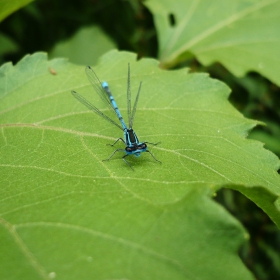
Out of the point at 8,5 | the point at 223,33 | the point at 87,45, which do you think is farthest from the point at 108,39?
the point at 8,5

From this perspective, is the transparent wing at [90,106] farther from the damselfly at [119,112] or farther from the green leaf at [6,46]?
the green leaf at [6,46]

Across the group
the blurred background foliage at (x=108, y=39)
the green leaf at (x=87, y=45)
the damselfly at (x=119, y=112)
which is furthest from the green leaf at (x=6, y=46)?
the damselfly at (x=119, y=112)

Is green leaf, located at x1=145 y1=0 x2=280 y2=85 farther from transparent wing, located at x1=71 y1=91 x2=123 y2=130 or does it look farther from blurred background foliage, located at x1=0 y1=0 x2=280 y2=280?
transparent wing, located at x1=71 y1=91 x2=123 y2=130

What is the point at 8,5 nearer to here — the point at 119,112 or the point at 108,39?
the point at 119,112

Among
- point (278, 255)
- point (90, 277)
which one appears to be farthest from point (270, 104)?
point (90, 277)

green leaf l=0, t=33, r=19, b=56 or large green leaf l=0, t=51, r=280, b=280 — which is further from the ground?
green leaf l=0, t=33, r=19, b=56

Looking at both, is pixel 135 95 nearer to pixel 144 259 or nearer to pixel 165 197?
pixel 165 197

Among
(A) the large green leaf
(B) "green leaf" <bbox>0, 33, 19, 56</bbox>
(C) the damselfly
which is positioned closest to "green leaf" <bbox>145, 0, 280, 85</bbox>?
(A) the large green leaf
